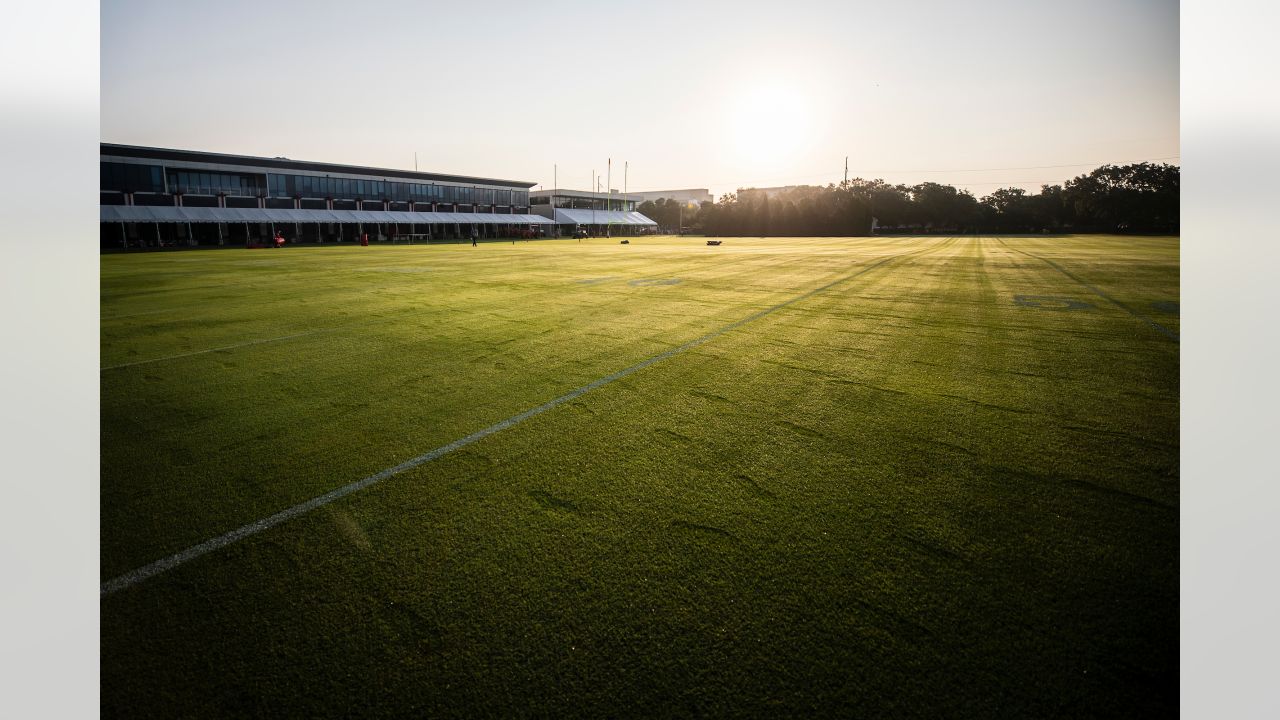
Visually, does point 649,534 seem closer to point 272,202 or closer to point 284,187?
point 272,202

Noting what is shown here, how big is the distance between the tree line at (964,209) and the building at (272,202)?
37671 millimetres

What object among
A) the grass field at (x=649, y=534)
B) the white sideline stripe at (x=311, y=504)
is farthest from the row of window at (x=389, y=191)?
the white sideline stripe at (x=311, y=504)

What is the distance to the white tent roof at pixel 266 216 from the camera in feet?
150

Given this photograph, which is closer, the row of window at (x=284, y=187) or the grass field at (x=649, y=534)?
the grass field at (x=649, y=534)

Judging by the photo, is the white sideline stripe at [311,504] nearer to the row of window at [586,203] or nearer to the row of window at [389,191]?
the row of window at [389,191]

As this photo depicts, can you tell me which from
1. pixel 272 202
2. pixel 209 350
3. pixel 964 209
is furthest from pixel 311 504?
pixel 964 209

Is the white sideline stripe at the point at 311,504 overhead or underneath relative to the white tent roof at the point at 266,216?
underneath

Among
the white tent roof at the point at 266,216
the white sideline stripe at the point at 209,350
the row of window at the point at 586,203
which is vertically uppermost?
the row of window at the point at 586,203

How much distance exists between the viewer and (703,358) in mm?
7715

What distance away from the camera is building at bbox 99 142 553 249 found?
48531 mm

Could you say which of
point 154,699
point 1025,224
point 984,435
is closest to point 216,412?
point 154,699

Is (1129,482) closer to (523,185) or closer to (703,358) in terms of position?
(703,358)
